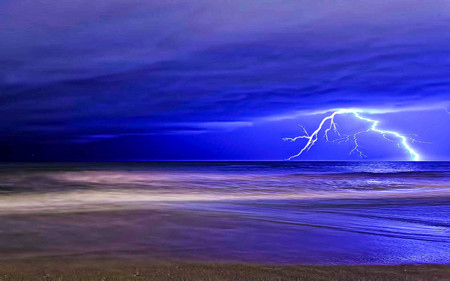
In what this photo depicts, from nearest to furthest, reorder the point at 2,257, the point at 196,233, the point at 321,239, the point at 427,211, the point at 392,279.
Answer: the point at 392,279, the point at 2,257, the point at 321,239, the point at 196,233, the point at 427,211

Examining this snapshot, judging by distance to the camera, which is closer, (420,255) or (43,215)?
(420,255)

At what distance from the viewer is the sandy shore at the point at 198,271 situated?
13.1 ft

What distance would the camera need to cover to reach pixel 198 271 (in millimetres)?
4211

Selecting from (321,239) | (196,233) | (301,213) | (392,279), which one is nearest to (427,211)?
(301,213)

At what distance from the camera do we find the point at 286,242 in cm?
589

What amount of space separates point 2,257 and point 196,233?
108 inches

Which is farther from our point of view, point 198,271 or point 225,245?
point 225,245

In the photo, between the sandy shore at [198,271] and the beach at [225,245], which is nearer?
the sandy shore at [198,271]

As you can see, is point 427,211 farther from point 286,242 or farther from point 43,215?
point 43,215

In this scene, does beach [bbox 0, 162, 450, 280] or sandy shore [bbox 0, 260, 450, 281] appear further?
beach [bbox 0, 162, 450, 280]

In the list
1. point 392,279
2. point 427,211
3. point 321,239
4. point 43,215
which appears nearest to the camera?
point 392,279

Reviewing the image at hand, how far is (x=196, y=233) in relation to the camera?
263 inches

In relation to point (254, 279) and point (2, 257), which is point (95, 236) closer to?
point (2, 257)

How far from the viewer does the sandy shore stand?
3.98 meters
